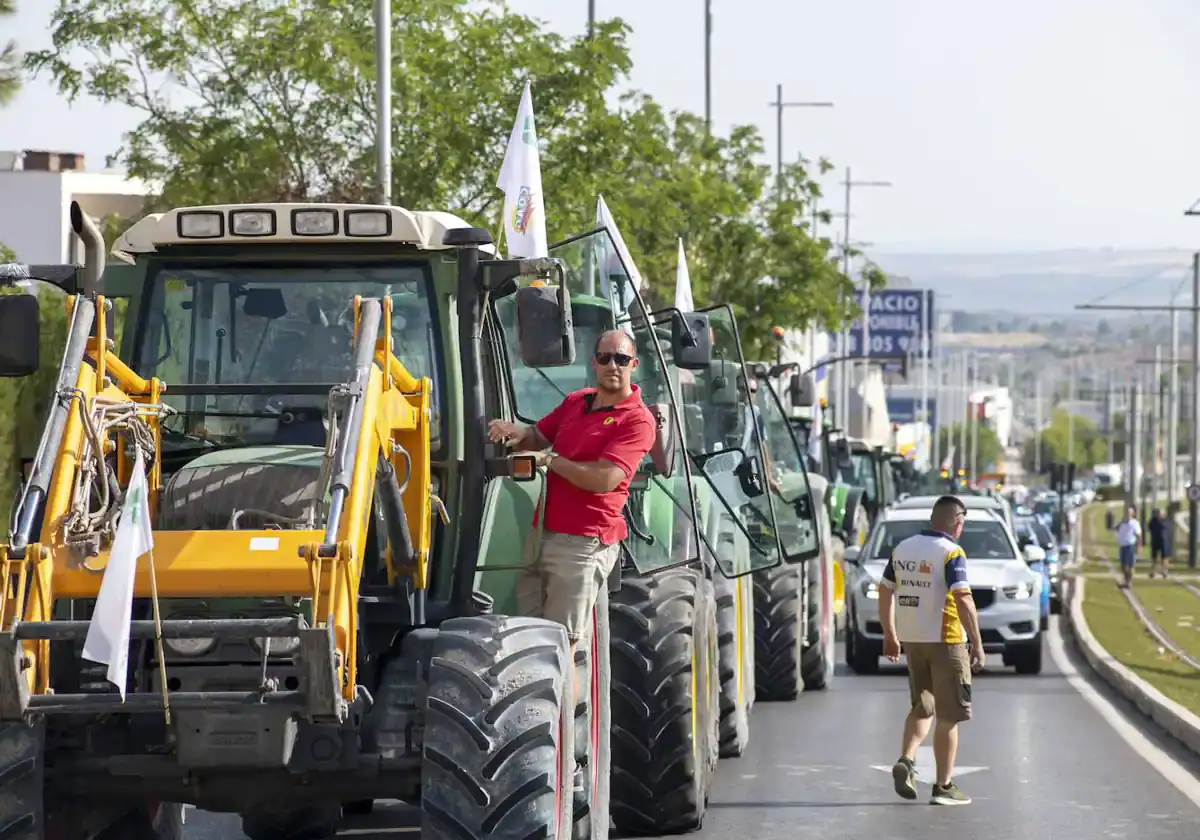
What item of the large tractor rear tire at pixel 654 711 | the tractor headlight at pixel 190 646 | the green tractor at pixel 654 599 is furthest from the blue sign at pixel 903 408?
the tractor headlight at pixel 190 646

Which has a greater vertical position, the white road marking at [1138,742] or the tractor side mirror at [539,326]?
the tractor side mirror at [539,326]

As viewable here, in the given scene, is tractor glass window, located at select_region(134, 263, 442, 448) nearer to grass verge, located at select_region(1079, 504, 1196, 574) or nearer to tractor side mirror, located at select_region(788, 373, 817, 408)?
tractor side mirror, located at select_region(788, 373, 817, 408)

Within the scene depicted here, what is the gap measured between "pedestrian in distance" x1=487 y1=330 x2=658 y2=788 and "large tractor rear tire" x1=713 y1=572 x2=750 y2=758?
4.62 m

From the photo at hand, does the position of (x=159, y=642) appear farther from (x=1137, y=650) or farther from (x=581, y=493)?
(x=1137, y=650)

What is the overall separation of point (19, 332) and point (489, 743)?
Answer: 228 centimetres

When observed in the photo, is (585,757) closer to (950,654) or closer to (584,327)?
(584,327)

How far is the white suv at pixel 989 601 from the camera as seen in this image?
989 inches

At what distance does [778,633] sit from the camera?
20312 mm

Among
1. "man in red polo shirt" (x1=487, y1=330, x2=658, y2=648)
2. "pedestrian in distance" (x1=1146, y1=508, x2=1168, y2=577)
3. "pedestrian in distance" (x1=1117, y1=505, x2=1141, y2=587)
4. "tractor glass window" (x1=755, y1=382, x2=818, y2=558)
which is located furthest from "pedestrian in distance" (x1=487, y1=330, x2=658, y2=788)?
"pedestrian in distance" (x1=1146, y1=508, x2=1168, y2=577)

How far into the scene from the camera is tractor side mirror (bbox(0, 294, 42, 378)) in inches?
346

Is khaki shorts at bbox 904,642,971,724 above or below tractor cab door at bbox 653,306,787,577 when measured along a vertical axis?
below

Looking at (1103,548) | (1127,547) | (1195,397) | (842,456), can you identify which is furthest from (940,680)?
(1103,548)

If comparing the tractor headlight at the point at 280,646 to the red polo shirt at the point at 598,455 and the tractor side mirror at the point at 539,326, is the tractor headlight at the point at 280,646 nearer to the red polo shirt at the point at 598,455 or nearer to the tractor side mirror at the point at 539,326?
the tractor side mirror at the point at 539,326

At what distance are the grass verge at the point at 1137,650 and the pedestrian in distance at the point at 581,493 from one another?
1027 centimetres
